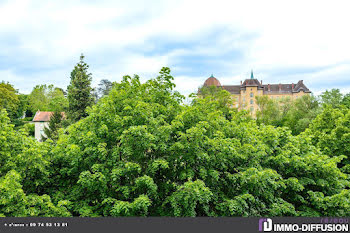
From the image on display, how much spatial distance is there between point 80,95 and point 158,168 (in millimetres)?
26882

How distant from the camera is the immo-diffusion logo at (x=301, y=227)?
8.26 metres

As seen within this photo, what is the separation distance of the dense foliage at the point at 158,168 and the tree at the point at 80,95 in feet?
71.3

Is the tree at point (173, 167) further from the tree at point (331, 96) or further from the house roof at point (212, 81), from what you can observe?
the house roof at point (212, 81)

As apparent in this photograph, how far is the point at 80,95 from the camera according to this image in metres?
34.2

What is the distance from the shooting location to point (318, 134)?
69.6 feet

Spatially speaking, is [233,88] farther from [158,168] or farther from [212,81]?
[158,168]

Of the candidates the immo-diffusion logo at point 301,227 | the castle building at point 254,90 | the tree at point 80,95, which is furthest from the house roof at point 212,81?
the immo-diffusion logo at point 301,227

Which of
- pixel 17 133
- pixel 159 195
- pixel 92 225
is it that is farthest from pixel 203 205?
pixel 17 133

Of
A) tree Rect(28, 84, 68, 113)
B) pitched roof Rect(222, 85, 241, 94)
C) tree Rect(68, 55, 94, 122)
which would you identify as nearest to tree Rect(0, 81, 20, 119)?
tree Rect(28, 84, 68, 113)

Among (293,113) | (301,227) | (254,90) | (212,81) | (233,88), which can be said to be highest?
(212,81)

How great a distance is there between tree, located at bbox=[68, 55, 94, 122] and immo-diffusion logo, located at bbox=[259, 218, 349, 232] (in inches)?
1134

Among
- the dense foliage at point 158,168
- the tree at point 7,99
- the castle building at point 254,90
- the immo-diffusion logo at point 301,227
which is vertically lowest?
the immo-diffusion logo at point 301,227

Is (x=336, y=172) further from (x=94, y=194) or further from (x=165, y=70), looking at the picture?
(x=94, y=194)

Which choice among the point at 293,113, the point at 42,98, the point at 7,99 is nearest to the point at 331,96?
the point at 293,113
